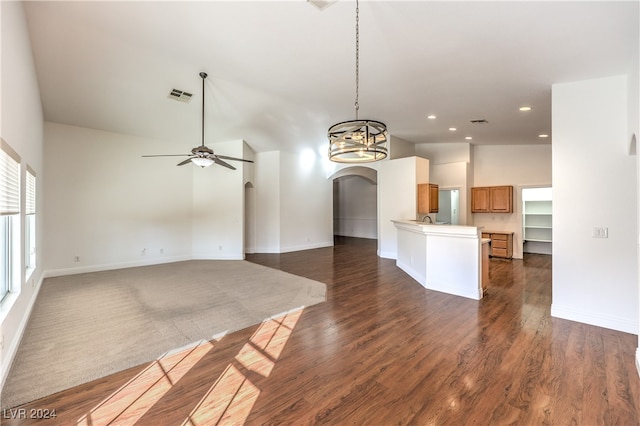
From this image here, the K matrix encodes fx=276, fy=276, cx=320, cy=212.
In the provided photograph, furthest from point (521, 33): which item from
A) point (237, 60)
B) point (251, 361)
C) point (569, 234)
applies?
point (251, 361)

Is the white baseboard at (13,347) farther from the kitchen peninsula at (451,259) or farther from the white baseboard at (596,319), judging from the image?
the white baseboard at (596,319)

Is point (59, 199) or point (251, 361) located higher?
point (59, 199)

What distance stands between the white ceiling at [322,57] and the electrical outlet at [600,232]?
1.77 m

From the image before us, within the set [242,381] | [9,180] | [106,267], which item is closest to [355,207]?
[106,267]

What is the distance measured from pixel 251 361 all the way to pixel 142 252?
18.5 ft

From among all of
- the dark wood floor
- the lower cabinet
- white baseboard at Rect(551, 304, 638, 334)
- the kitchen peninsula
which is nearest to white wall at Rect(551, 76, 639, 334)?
white baseboard at Rect(551, 304, 638, 334)

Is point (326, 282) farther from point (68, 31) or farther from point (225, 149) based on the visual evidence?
point (68, 31)

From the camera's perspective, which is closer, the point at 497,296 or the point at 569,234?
the point at 569,234

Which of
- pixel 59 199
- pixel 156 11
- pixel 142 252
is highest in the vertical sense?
pixel 156 11

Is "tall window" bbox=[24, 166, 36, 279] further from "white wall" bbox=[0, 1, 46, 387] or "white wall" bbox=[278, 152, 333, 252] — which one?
"white wall" bbox=[278, 152, 333, 252]

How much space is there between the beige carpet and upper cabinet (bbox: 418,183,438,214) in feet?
11.8

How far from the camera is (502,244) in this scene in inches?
295

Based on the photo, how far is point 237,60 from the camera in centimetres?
387

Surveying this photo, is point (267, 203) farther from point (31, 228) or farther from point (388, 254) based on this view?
point (31, 228)
